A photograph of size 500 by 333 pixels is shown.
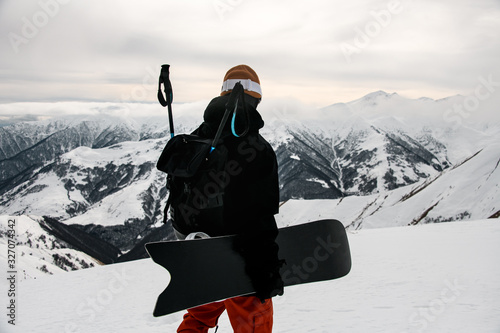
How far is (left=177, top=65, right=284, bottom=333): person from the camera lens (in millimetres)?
3055

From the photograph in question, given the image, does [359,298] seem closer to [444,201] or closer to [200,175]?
[200,175]

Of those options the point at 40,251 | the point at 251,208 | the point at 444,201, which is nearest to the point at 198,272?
the point at 251,208

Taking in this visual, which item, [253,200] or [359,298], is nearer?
[253,200]

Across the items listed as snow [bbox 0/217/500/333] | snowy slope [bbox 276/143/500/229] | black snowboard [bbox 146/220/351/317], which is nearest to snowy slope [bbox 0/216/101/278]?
snowy slope [bbox 276/143/500/229]

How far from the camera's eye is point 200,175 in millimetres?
3121

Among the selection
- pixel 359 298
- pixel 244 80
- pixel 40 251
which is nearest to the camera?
pixel 244 80

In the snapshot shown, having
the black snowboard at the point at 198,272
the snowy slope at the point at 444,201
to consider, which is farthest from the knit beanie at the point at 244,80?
the snowy slope at the point at 444,201

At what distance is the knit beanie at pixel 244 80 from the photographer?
3447mm

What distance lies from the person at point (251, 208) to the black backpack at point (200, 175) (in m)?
0.06

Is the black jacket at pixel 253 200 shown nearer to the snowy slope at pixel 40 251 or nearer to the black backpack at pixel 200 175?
the black backpack at pixel 200 175

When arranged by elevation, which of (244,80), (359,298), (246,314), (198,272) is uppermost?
(244,80)

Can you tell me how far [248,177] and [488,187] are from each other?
123 ft

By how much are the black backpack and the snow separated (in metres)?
3.11

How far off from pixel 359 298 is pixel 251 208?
14.9 feet
